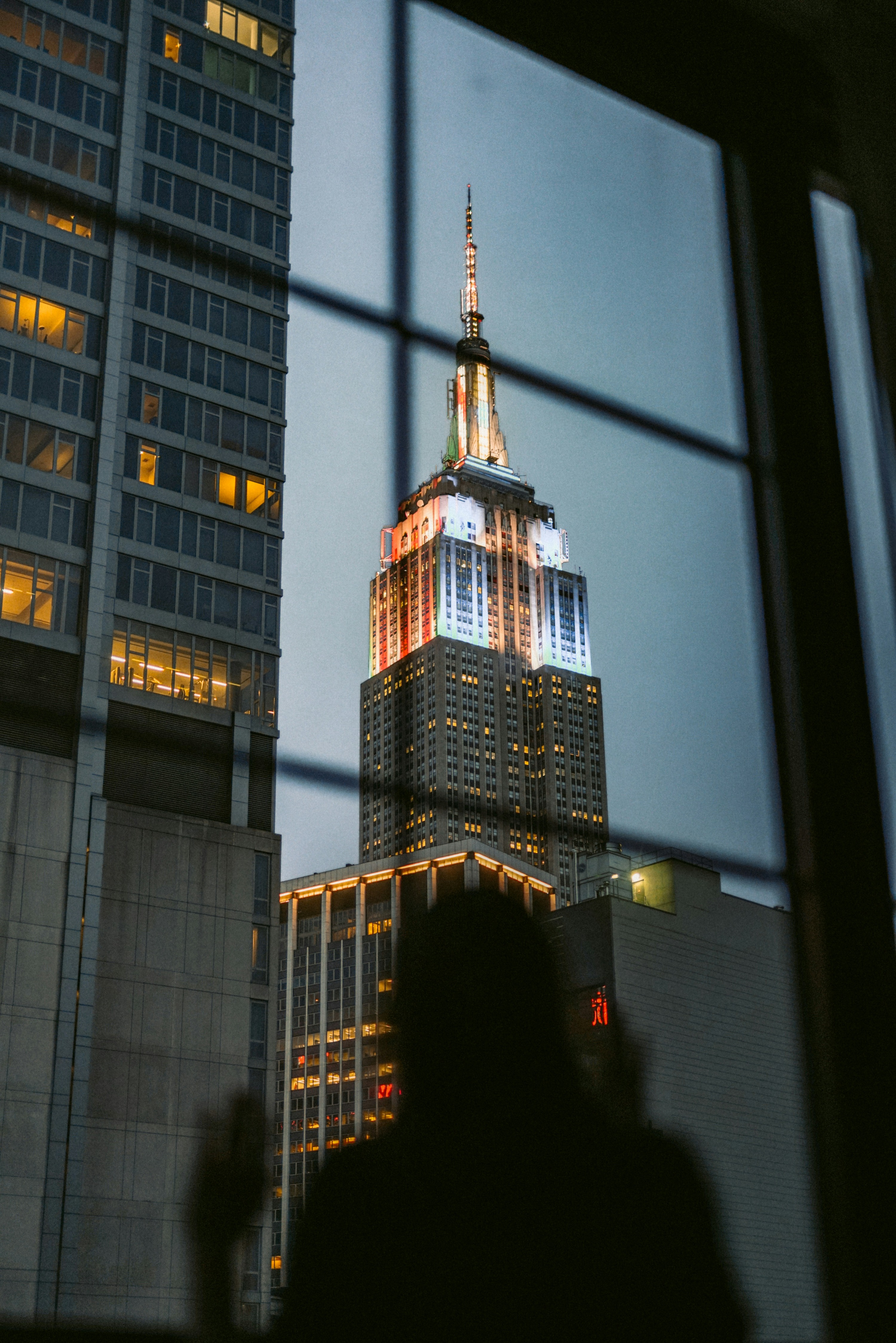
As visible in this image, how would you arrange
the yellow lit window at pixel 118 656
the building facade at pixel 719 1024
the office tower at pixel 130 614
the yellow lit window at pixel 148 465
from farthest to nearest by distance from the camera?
the yellow lit window at pixel 148 465 < the office tower at pixel 130 614 < the yellow lit window at pixel 118 656 < the building facade at pixel 719 1024

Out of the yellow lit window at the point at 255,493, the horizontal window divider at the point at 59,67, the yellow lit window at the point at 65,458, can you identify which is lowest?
the yellow lit window at the point at 255,493

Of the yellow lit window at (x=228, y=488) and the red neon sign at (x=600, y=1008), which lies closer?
the yellow lit window at (x=228, y=488)

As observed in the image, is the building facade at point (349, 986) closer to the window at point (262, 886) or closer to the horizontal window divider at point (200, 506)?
the window at point (262, 886)

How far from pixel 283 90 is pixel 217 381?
8.77ft

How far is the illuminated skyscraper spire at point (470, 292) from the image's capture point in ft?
11.4

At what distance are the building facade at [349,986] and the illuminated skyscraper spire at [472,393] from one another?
1267 mm

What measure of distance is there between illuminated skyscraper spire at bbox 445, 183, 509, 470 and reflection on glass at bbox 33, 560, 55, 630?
502 centimetres

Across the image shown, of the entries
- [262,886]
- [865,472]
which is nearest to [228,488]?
[262,886]

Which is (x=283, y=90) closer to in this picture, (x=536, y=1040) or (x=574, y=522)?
(x=574, y=522)

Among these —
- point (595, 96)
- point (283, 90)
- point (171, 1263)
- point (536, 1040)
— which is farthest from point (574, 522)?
point (171, 1263)

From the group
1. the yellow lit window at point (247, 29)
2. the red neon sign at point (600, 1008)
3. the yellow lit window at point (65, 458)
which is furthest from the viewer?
the red neon sign at point (600, 1008)

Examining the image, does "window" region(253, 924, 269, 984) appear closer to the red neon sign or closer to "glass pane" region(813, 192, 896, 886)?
"glass pane" region(813, 192, 896, 886)

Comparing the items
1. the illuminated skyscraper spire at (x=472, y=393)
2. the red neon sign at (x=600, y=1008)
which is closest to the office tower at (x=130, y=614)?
the illuminated skyscraper spire at (x=472, y=393)

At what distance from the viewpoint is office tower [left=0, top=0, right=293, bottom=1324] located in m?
8.41
